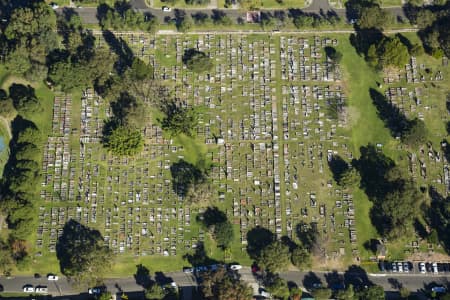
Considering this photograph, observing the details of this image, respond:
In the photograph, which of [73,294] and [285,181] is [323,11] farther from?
[73,294]

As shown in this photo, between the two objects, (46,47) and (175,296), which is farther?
(46,47)

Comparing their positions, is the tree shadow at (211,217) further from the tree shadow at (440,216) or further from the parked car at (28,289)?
the tree shadow at (440,216)

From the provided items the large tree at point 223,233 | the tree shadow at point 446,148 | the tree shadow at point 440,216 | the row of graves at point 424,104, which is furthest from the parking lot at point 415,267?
the large tree at point 223,233

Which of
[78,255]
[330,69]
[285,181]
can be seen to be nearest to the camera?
[78,255]

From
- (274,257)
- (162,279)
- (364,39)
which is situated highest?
(364,39)

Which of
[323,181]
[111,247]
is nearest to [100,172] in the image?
[111,247]

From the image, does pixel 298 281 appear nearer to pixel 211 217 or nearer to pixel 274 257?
pixel 274 257

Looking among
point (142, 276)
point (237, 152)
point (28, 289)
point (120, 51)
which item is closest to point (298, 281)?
point (237, 152)
